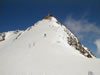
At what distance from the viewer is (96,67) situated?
51.1ft

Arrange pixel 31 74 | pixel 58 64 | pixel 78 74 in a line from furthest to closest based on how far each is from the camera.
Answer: pixel 58 64
pixel 31 74
pixel 78 74

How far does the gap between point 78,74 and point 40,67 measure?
6.92 m

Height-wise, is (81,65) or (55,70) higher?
(81,65)

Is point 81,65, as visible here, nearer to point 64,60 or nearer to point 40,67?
point 64,60

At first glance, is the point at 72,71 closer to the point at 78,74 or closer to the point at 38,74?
the point at 78,74

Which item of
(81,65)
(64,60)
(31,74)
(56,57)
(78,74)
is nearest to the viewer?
(78,74)

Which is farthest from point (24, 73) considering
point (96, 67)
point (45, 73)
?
point (96, 67)

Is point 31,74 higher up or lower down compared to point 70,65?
lower down

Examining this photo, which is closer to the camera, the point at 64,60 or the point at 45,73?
the point at 45,73

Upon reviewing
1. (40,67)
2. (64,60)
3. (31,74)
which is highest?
(64,60)

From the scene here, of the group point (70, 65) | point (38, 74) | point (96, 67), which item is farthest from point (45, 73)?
point (96, 67)

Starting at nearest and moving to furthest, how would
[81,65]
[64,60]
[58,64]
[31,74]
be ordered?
[31,74]
[81,65]
[58,64]
[64,60]

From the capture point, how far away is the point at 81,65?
16.6 m

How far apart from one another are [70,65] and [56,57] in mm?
4494
